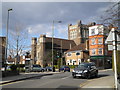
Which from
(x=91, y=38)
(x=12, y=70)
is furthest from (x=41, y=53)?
(x=12, y=70)

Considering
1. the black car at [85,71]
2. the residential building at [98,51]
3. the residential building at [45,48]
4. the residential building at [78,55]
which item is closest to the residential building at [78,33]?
the residential building at [45,48]

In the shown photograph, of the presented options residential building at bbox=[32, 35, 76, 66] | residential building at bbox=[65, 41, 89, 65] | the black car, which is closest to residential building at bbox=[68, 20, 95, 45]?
residential building at bbox=[32, 35, 76, 66]

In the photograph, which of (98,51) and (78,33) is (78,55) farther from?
(78,33)

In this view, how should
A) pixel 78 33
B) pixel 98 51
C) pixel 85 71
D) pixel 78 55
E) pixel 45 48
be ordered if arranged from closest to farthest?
pixel 85 71 → pixel 98 51 → pixel 78 55 → pixel 45 48 → pixel 78 33

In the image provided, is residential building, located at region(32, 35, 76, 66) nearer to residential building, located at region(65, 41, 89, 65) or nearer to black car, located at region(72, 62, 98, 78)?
residential building, located at region(65, 41, 89, 65)

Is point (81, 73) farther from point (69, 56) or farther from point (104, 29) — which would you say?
point (69, 56)

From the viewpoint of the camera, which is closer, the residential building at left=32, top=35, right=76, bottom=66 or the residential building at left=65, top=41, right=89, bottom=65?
the residential building at left=65, top=41, right=89, bottom=65

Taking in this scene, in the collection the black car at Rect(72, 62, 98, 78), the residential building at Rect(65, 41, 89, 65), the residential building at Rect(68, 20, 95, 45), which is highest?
the residential building at Rect(68, 20, 95, 45)

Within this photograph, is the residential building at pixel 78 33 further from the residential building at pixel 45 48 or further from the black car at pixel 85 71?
the black car at pixel 85 71

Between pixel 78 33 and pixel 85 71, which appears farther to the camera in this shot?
pixel 78 33

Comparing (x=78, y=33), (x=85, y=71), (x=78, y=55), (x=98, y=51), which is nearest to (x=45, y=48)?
(x=78, y=33)

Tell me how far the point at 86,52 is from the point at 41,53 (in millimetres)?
28650

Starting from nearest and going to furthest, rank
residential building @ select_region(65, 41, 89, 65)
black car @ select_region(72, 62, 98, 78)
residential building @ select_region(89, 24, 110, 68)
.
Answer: black car @ select_region(72, 62, 98, 78)
residential building @ select_region(89, 24, 110, 68)
residential building @ select_region(65, 41, 89, 65)

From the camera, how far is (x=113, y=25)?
13.1m
